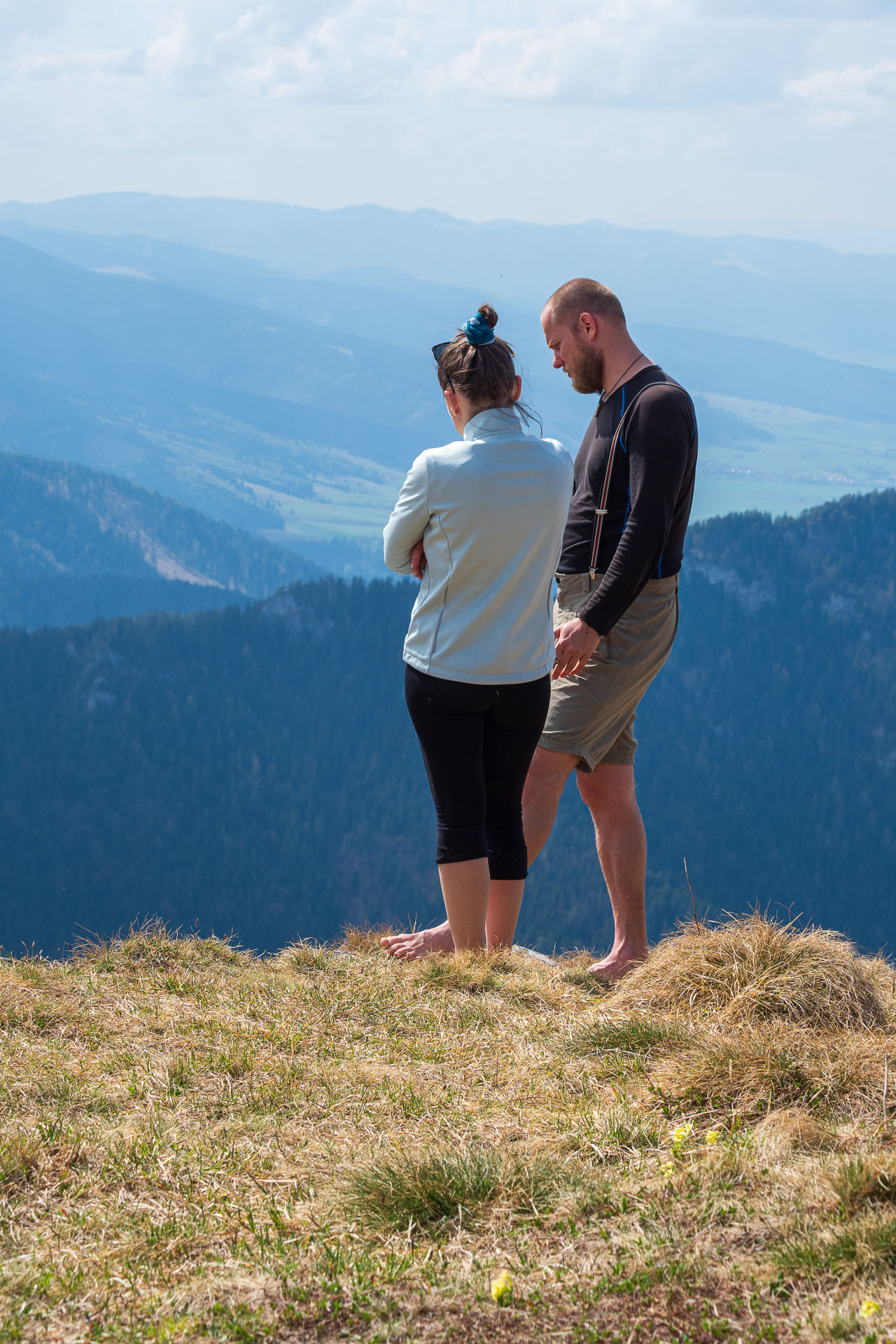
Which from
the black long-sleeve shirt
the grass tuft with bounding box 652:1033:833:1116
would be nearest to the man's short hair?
the black long-sleeve shirt

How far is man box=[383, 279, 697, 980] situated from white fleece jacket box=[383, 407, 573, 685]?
0.35 metres

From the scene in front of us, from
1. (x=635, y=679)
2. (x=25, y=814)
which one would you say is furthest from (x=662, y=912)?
(x=635, y=679)

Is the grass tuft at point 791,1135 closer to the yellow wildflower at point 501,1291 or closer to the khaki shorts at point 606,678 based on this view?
the yellow wildflower at point 501,1291

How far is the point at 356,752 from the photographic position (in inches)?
4528

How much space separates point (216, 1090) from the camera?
10.5 ft

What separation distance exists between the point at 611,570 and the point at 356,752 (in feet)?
366

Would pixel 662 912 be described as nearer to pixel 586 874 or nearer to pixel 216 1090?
pixel 586 874

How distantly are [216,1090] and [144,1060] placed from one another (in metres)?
0.32

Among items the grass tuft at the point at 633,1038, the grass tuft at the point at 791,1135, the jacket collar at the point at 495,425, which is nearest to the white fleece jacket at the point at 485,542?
the jacket collar at the point at 495,425

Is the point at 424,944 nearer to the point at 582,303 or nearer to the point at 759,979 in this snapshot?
the point at 759,979

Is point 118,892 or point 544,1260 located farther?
point 118,892

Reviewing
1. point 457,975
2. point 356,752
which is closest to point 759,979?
point 457,975

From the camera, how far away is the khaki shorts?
15.2 ft

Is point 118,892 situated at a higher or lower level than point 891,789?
lower
